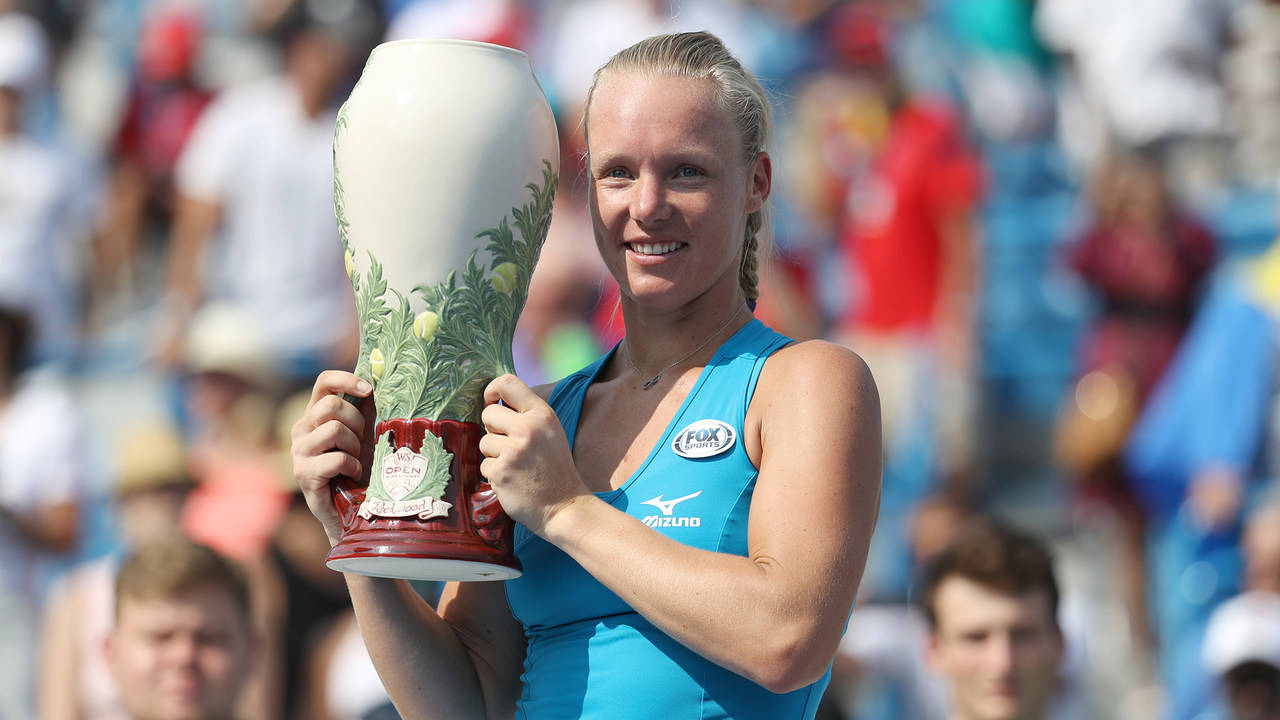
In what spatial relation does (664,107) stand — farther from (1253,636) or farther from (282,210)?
(282,210)

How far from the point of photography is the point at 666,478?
6.97 ft

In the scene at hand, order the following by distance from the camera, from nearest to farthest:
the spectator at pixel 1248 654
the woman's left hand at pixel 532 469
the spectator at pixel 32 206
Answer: the woman's left hand at pixel 532 469 < the spectator at pixel 1248 654 < the spectator at pixel 32 206

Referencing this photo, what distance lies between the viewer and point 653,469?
2150mm

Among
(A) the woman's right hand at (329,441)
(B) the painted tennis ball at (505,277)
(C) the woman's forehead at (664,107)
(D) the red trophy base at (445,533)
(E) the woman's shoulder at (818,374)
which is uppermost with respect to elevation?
(C) the woman's forehead at (664,107)

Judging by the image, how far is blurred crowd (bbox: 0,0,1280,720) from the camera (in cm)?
525

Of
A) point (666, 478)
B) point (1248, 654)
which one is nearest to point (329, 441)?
point (666, 478)

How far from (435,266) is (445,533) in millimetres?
349

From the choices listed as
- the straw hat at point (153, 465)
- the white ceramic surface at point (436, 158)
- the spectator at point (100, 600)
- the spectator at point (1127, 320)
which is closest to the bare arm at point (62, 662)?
the spectator at point (100, 600)

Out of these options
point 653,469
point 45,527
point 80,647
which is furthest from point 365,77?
point 45,527

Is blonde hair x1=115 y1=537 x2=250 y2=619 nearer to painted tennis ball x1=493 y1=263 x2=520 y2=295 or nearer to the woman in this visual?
the woman

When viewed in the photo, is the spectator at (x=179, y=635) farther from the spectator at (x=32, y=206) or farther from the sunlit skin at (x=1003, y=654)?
the spectator at (x=32, y=206)

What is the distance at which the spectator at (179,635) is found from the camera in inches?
150

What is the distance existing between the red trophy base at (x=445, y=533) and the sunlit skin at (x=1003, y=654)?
1.83 meters

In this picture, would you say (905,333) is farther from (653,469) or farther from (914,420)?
(653,469)
